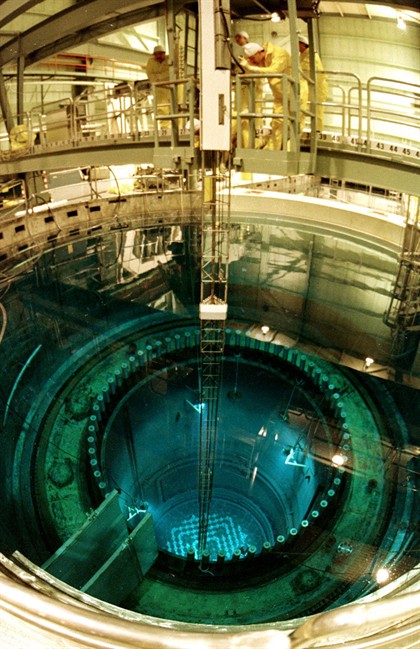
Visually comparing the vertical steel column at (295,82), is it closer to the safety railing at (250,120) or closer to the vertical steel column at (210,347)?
the safety railing at (250,120)

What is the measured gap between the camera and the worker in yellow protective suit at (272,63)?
6.78m

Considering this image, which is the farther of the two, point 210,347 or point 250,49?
point 210,347

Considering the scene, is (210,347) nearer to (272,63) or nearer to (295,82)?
(295,82)

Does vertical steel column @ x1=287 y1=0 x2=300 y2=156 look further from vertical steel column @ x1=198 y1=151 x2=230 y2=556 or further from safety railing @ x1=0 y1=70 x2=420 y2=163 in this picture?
vertical steel column @ x1=198 y1=151 x2=230 y2=556

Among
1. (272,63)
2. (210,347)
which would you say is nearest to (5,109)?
(272,63)

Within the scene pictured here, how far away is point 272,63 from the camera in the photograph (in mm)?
6855

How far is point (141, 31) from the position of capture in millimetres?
17688

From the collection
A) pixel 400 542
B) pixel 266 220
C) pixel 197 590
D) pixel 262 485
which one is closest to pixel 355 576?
pixel 400 542

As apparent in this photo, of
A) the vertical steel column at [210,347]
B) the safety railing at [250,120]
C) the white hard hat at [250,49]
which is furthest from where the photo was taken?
the white hard hat at [250,49]

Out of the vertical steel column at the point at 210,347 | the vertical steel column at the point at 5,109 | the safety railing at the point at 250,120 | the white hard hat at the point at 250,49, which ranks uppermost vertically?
the vertical steel column at the point at 5,109

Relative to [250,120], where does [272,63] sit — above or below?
above

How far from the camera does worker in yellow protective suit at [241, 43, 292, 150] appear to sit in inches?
267

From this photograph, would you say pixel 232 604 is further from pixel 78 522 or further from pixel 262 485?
pixel 262 485

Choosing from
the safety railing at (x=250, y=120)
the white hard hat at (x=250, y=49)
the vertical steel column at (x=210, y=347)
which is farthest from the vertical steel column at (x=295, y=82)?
the vertical steel column at (x=210, y=347)
